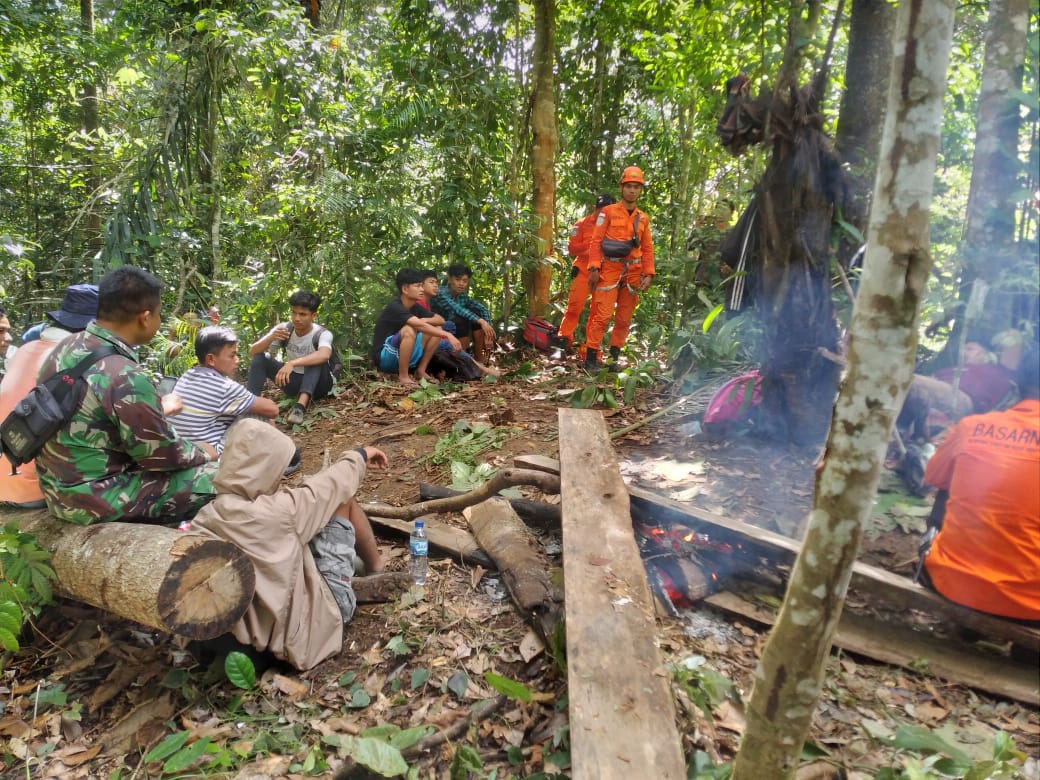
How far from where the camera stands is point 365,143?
8.62 m

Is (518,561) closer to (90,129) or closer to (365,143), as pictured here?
(365,143)

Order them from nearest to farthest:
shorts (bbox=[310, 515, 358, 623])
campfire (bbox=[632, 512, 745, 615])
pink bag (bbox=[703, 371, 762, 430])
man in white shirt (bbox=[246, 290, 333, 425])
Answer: shorts (bbox=[310, 515, 358, 623]) < campfire (bbox=[632, 512, 745, 615]) < pink bag (bbox=[703, 371, 762, 430]) < man in white shirt (bbox=[246, 290, 333, 425])

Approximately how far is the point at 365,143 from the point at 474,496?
19.4 feet

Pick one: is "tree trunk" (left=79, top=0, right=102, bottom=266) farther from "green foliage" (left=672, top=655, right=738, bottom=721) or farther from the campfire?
"green foliage" (left=672, top=655, right=738, bottom=721)

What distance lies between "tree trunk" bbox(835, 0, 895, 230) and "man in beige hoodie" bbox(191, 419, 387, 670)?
502 centimetres

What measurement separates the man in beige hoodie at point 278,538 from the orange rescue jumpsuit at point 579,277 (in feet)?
18.4

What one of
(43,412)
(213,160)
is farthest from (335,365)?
(43,412)

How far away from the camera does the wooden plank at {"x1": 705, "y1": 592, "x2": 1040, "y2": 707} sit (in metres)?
3.22

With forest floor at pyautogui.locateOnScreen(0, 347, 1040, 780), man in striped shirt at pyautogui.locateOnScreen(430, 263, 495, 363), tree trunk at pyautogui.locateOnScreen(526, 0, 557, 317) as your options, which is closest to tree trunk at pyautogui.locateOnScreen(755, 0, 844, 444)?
forest floor at pyautogui.locateOnScreen(0, 347, 1040, 780)

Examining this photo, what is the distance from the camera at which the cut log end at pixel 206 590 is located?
115 inches

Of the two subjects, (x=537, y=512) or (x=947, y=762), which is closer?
(x=947, y=762)

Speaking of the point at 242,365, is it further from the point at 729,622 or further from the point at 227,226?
the point at 729,622

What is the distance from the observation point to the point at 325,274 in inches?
342

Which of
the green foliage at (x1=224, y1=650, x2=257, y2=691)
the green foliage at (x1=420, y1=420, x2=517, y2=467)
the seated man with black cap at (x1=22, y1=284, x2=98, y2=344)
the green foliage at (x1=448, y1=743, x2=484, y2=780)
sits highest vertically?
the seated man with black cap at (x1=22, y1=284, x2=98, y2=344)
